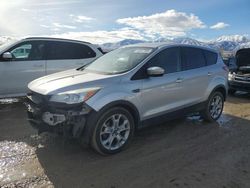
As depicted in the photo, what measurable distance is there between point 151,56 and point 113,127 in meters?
1.52

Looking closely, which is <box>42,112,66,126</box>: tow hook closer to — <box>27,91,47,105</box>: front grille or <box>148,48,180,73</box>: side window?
<box>27,91,47,105</box>: front grille

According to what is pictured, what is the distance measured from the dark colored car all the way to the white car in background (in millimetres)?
5305

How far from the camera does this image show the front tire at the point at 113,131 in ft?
15.2

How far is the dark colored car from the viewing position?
33.9ft

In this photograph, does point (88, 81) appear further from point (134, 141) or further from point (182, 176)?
point (182, 176)

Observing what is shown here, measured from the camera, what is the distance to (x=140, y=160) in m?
4.76

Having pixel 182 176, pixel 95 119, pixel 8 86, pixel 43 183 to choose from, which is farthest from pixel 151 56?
pixel 8 86

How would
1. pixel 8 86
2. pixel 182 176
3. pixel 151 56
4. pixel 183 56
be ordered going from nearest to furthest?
1. pixel 182 176
2. pixel 151 56
3. pixel 183 56
4. pixel 8 86

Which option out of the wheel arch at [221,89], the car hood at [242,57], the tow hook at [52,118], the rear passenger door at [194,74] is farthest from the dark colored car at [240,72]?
the tow hook at [52,118]

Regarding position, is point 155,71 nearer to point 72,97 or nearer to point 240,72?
point 72,97

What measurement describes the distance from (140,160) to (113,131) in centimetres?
61

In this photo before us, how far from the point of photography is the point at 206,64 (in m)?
6.85

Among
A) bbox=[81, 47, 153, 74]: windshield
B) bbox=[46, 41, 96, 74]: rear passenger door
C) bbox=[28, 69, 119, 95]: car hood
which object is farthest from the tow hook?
bbox=[46, 41, 96, 74]: rear passenger door

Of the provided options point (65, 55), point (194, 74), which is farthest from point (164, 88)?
point (65, 55)
